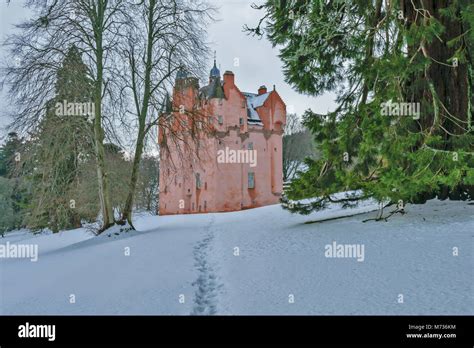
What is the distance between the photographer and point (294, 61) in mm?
8883

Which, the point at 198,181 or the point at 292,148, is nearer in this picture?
the point at 198,181

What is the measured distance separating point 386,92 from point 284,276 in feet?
14.6

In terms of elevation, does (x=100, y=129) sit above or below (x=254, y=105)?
below

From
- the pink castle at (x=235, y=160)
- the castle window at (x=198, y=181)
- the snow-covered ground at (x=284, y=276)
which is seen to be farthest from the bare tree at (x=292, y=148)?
the snow-covered ground at (x=284, y=276)

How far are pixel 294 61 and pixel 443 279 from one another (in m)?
6.63

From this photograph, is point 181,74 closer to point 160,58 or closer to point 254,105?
point 160,58

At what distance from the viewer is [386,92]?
22.0 feet

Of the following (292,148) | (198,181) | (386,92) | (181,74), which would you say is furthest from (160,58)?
(292,148)

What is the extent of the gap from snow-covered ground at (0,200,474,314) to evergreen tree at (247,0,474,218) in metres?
0.98

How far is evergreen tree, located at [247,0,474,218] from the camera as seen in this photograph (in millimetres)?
6254
